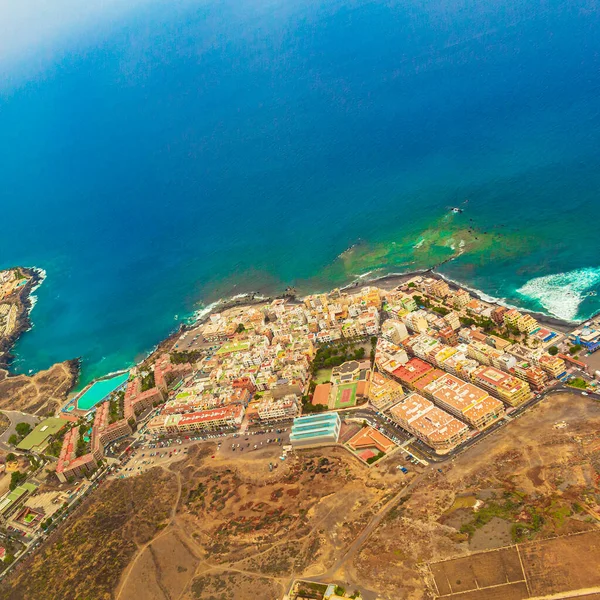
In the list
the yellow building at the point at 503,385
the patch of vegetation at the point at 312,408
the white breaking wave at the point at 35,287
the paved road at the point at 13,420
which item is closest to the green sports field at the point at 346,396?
the patch of vegetation at the point at 312,408

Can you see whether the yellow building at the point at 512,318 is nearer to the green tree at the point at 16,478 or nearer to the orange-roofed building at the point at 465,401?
the orange-roofed building at the point at 465,401

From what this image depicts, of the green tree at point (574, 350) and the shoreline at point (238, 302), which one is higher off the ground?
the shoreline at point (238, 302)

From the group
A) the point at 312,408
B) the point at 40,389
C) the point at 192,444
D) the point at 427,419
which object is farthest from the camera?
the point at 40,389

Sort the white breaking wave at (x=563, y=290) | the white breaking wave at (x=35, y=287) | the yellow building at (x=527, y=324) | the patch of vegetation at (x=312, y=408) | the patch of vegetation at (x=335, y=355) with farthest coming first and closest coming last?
the white breaking wave at (x=35, y=287) → the patch of vegetation at (x=335, y=355) → the white breaking wave at (x=563, y=290) → the yellow building at (x=527, y=324) → the patch of vegetation at (x=312, y=408)

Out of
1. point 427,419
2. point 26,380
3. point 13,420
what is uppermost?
point 26,380

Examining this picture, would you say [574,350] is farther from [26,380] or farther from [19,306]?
[19,306]

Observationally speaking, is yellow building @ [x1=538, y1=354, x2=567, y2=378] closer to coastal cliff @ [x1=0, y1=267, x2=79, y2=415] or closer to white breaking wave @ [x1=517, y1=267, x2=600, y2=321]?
white breaking wave @ [x1=517, y1=267, x2=600, y2=321]

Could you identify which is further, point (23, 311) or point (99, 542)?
point (23, 311)

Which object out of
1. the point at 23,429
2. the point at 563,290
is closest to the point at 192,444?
the point at 23,429
